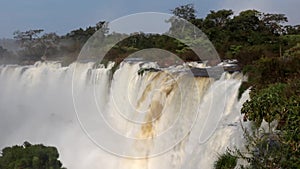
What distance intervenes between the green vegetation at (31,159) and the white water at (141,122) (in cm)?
215

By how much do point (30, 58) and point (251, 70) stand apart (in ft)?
73.3

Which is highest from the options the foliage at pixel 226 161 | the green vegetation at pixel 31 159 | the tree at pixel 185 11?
the tree at pixel 185 11

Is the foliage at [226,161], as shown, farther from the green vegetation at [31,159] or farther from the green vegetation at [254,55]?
the green vegetation at [31,159]

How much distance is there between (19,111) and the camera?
2088 cm

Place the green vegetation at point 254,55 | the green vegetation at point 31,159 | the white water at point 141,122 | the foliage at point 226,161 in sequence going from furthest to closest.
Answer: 1. the white water at point 141,122
2. the green vegetation at point 31,159
3. the foliage at point 226,161
4. the green vegetation at point 254,55

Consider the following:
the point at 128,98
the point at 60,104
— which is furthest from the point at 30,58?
the point at 128,98

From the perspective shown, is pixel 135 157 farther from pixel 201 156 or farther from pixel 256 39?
pixel 256 39

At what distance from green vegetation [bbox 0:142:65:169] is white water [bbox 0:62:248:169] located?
7.07 feet

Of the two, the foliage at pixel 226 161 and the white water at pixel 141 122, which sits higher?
the white water at pixel 141 122

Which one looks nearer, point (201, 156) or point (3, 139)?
point (201, 156)

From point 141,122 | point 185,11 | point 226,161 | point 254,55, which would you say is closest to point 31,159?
point 141,122

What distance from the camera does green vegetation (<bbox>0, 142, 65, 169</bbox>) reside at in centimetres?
844

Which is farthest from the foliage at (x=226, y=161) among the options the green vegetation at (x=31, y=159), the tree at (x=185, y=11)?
the tree at (x=185, y=11)

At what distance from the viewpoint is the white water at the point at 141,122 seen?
885cm
